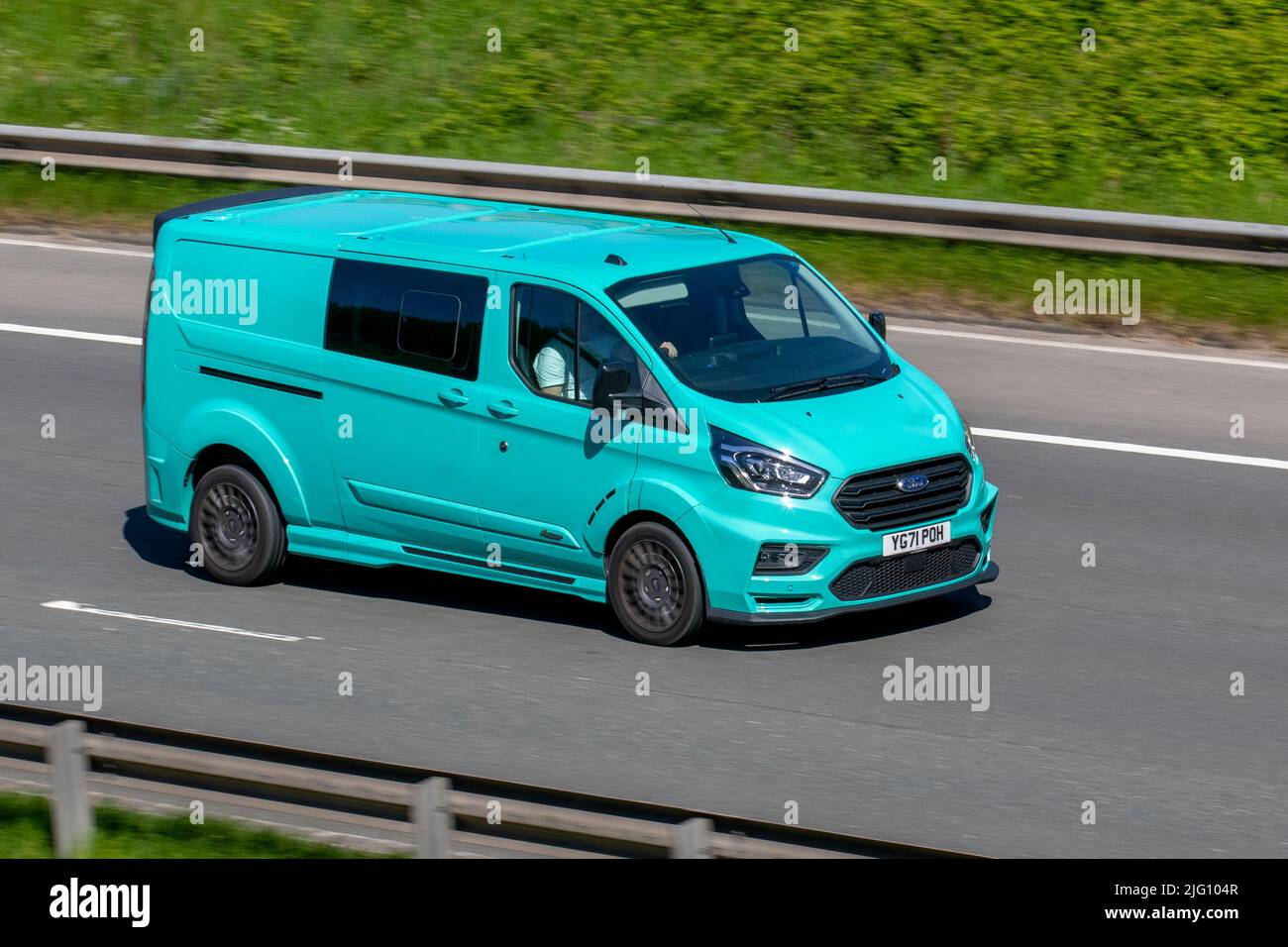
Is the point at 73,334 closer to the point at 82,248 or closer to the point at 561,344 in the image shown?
the point at 82,248

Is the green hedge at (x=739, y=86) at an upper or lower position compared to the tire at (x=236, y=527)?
upper

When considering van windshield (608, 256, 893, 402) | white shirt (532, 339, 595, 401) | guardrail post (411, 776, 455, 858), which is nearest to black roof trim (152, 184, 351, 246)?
white shirt (532, 339, 595, 401)

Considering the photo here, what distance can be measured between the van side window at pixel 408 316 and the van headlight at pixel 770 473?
1660 mm

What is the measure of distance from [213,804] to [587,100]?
47.5ft

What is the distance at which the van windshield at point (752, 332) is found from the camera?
10.3m

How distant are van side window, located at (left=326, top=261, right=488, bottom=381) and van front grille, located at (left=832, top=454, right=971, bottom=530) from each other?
7.18ft

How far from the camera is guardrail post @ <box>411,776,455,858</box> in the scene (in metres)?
6.52

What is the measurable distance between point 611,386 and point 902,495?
158cm

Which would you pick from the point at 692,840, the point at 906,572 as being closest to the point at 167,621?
the point at 906,572

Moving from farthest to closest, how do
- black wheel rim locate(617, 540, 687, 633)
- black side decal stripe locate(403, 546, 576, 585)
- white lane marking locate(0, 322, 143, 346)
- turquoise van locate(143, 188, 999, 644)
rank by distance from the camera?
white lane marking locate(0, 322, 143, 346) < black side decal stripe locate(403, 546, 576, 585) < black wheel rim locate(617, 540, 687, 633) < turquoise van locate(143, 188, 999, 644)

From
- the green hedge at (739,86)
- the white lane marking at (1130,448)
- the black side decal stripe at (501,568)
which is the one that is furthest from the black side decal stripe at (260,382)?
the green hedge at (739,86)

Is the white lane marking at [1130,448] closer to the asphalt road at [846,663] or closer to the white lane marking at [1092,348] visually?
the asphalt road at [846,663]

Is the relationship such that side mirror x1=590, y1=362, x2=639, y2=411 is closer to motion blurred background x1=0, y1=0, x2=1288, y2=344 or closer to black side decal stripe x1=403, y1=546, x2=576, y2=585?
black side decal stripe x1=403, y1=546, x2=576, y2=585
